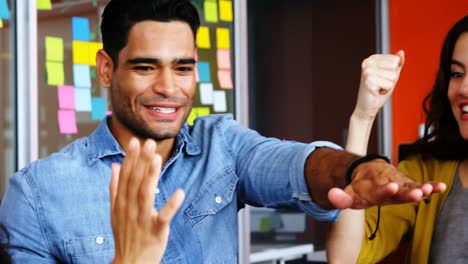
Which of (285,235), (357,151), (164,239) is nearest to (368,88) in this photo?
(357,151)

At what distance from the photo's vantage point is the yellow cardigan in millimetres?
2289

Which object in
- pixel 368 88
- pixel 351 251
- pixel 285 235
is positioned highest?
pixel 368 88

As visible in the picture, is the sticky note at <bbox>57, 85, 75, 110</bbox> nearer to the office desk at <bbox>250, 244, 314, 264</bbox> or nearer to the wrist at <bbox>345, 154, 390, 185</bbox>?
the office desk at <bbox>250, 244, 314, 264</bbox>

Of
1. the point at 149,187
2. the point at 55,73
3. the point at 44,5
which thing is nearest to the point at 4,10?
the point at 44,5

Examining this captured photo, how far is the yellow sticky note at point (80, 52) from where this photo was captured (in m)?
3.61

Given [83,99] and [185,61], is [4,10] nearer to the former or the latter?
[83,99]

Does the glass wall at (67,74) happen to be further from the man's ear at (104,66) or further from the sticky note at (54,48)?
the man's ear at (104,66)

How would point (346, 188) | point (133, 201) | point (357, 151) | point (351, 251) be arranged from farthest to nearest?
point (351, 251), point (357, 151), point (346, 188), point (133, 201)

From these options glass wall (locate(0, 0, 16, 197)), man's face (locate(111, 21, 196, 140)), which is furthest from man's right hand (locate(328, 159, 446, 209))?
glass wall (locate(0, 0, 16, 197))

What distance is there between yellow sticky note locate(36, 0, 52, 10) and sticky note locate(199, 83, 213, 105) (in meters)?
1.05

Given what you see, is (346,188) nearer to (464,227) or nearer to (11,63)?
(464,227)

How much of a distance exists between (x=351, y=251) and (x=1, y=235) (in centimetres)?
108

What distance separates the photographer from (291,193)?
5.91 ft

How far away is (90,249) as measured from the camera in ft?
6.05
